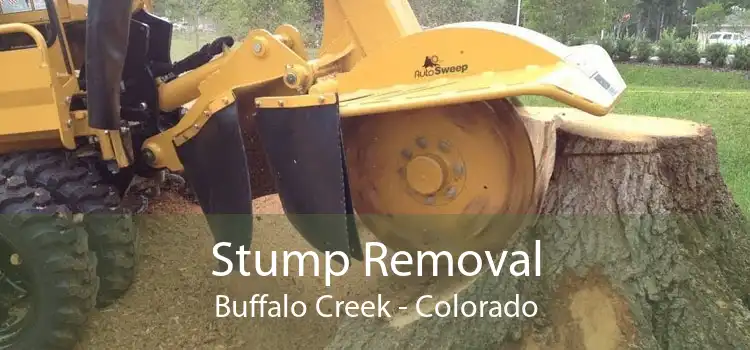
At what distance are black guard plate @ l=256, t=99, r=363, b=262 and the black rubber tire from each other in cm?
93

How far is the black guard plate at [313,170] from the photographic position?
2.50m

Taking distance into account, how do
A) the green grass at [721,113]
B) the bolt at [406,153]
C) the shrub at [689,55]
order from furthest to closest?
the shrub at [689,55] → the green grass at [721,113] → the bolt at [406,153]

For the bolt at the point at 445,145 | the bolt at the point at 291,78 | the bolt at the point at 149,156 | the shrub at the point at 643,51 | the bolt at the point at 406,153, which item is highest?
the bolt at the point at 291,78

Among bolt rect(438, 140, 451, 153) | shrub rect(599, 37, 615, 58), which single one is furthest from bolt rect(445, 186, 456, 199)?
shrub rect(599, 37, 615, 58)

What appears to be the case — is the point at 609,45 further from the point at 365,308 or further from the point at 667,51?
the point at 365,308

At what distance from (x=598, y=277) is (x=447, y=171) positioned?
2.25 ft

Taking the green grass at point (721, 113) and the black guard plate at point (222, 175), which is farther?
the green grass at point (721, 113)

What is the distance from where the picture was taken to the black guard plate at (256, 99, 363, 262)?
2504 mm

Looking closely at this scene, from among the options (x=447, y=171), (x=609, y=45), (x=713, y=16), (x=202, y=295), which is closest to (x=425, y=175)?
(x=447, y=171)

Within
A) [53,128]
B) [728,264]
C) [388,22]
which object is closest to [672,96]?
[728,264]

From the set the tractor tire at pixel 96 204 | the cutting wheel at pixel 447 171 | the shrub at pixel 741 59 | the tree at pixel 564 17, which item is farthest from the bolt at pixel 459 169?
the tree at pixel 564 17

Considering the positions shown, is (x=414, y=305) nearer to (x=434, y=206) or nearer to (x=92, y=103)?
(x=434, y=206)

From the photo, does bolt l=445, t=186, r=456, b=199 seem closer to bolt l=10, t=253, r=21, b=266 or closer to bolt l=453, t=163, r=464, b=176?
bolt l=453, t=163, r=464, b=176

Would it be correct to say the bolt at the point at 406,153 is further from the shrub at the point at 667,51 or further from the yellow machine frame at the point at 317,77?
the shrub at the point at 667,51
